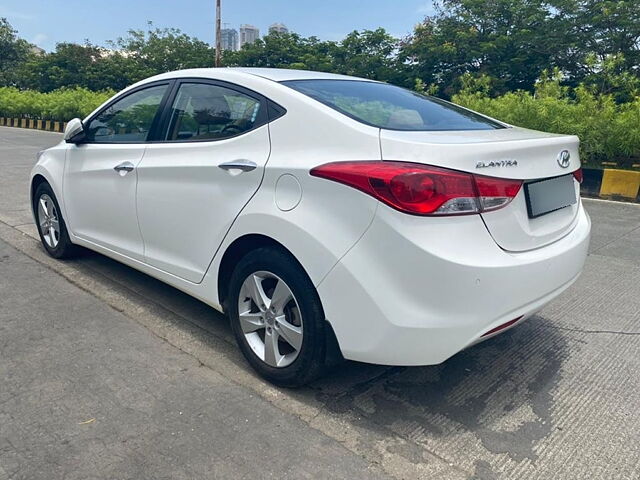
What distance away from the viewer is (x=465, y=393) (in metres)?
2.61

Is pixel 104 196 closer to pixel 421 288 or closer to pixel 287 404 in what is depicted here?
pixel 287 404

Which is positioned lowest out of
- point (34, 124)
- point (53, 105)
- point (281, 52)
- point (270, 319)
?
point (34, 124)

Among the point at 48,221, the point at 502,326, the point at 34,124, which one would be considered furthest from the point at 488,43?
the point at 502,326

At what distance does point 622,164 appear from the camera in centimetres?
833

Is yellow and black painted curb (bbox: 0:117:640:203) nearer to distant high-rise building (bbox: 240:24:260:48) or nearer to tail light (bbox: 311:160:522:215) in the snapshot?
tail light (bbox: 311:160:522:215)

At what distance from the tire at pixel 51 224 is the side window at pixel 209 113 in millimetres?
1754

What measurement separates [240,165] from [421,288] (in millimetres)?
1130

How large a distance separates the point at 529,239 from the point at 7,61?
60.0 m

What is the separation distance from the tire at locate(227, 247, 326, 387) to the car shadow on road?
0.17m

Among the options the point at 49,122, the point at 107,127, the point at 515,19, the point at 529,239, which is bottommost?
the point at 49,122

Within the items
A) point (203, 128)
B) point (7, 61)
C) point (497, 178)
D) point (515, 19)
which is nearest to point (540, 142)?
point (497, 178)

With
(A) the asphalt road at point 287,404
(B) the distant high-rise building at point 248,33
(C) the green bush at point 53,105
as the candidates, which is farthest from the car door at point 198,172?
(B) the distant high-rise building at point 248,33

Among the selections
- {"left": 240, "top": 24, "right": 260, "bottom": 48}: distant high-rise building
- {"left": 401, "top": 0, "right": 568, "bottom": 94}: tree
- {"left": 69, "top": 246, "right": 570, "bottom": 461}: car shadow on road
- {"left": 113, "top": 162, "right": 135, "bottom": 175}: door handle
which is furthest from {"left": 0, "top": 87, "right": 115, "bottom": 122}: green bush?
{"left": 240, "top": 24, "right": 260, "bottom": 48}: distant high-rise building

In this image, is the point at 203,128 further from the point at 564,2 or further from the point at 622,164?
the point at 564,2
